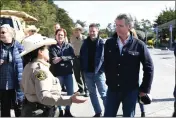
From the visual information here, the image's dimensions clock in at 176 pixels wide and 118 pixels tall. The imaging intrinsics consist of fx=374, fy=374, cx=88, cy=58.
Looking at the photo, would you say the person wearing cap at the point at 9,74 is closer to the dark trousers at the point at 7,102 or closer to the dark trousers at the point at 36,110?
the dark trousers at the point at 7,102

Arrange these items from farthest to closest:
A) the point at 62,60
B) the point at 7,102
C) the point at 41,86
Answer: the point at 62,60, the point at 7,102, the point at 41,86

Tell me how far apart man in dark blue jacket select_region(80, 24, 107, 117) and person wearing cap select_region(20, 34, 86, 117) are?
115 inches

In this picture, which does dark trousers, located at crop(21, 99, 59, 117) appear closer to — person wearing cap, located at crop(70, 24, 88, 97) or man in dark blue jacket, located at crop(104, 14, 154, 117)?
man in dark blue jacket, located at crop(104, 14, 154, 117)

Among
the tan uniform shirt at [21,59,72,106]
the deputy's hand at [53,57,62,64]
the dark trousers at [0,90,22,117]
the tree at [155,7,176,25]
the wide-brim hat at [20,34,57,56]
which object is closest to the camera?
the tan uniform shirt at [21,59,72,106]

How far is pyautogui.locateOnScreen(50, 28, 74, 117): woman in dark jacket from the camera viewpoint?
709 cm

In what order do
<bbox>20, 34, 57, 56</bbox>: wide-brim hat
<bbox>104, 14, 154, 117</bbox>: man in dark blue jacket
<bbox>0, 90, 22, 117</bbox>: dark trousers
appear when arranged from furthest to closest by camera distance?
<bbox>0, 90, 22, 117</bbox>: dark trousers, <bbox>104, 14, 154, 117</bbox>: man in dark blue jacket, <bbox>20, 34, 57, 56</bbox>: wide-brim hat

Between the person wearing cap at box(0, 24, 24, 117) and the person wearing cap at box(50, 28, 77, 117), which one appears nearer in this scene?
the person wearing cap at box(0, 24, 24, 117)

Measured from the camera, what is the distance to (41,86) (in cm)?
355

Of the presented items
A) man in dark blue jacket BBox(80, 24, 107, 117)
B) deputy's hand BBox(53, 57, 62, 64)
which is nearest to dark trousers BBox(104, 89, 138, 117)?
man in dark blue jacket BBox(80, 24, 107, 117)

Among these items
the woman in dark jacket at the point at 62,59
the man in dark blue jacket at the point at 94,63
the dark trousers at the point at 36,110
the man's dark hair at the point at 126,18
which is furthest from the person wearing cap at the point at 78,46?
the dark trousers at the point at 36,110

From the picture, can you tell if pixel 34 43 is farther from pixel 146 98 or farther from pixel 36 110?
pixel 146 98

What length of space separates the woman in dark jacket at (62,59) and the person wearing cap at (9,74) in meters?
1.53

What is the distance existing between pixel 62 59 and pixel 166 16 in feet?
198

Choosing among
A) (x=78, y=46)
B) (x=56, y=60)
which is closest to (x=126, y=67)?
(x=56, y=60)
